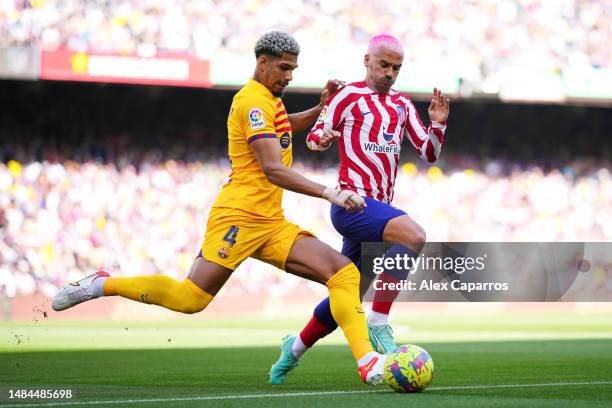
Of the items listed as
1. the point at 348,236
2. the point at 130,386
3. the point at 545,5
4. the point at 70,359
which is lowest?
the point at 70,359

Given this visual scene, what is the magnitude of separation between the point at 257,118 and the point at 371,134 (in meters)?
1.35

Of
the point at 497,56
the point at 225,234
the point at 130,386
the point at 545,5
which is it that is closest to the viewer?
the point at 225,234

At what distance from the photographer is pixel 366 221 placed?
21.9 ft

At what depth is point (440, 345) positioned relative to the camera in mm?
12094

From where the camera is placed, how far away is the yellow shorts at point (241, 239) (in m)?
5.95

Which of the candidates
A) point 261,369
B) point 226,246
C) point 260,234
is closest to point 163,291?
point 226,246

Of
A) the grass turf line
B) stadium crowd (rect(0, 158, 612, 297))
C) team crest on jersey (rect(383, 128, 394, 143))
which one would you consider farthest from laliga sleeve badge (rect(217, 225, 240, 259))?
stadium crowd (rect(0, 158, 612, 297))

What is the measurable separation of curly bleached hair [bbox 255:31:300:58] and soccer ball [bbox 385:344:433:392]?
1.86 meters

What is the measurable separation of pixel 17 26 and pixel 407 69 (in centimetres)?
732

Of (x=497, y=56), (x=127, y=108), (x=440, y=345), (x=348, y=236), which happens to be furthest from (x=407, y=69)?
(x=348, y=236)

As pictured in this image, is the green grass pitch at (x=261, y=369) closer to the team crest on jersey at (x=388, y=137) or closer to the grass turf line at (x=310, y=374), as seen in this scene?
the grass turf line at (x=310, y=374)

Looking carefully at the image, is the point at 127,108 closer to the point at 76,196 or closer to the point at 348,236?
the point at 76,196

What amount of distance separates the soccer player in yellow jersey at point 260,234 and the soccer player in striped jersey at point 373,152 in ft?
2.16

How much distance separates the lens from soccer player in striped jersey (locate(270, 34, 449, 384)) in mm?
6668
